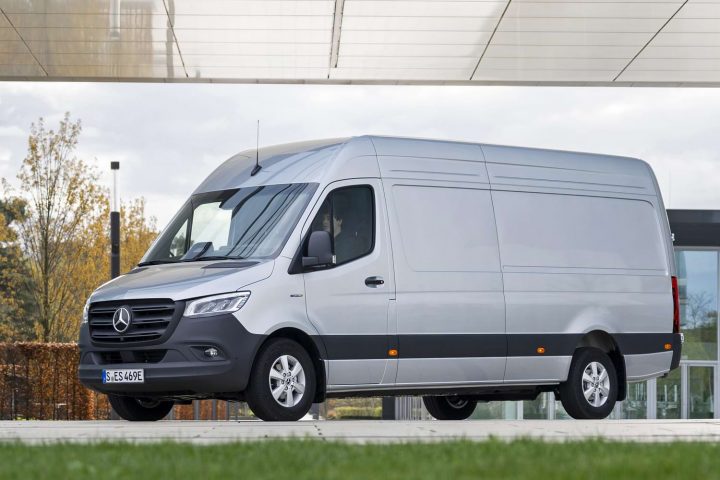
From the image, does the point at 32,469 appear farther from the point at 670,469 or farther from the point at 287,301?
the point at 287,301

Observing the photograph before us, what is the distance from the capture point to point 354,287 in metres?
12.0

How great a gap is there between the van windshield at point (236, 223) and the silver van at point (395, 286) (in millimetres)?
19

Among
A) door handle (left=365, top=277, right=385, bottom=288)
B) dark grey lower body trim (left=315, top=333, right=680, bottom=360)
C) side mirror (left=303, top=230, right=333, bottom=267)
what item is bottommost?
dark grey lower body trim (left=315, top=333, right=680, bottom=360)

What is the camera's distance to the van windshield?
11789 millimetres

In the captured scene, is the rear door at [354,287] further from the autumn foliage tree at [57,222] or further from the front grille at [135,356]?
the autumn foliage tree at [57,222]

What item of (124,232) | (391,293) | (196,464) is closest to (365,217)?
(391,293)

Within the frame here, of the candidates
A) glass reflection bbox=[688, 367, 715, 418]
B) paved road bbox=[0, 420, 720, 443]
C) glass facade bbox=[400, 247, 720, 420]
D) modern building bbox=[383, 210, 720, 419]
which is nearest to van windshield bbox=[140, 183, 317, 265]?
paved road bbox=[0, 420, 720, 443]

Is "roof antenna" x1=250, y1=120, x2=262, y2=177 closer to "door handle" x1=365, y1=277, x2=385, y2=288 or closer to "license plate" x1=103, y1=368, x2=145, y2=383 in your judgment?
"door handle" x1=365, y1=277, x2=385, y2=288

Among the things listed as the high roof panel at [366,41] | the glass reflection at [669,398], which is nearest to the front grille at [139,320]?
the high roof panel at [366,41]

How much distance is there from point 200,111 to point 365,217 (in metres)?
27.1

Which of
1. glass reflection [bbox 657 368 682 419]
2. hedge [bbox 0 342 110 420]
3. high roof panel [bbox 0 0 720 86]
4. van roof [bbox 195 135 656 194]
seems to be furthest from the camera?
glass reflection [bbox 657 368 682 419]

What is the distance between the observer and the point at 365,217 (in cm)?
1226

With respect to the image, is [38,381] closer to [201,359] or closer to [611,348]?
[611,348]

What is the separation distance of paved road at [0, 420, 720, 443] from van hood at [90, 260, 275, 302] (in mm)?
1310
